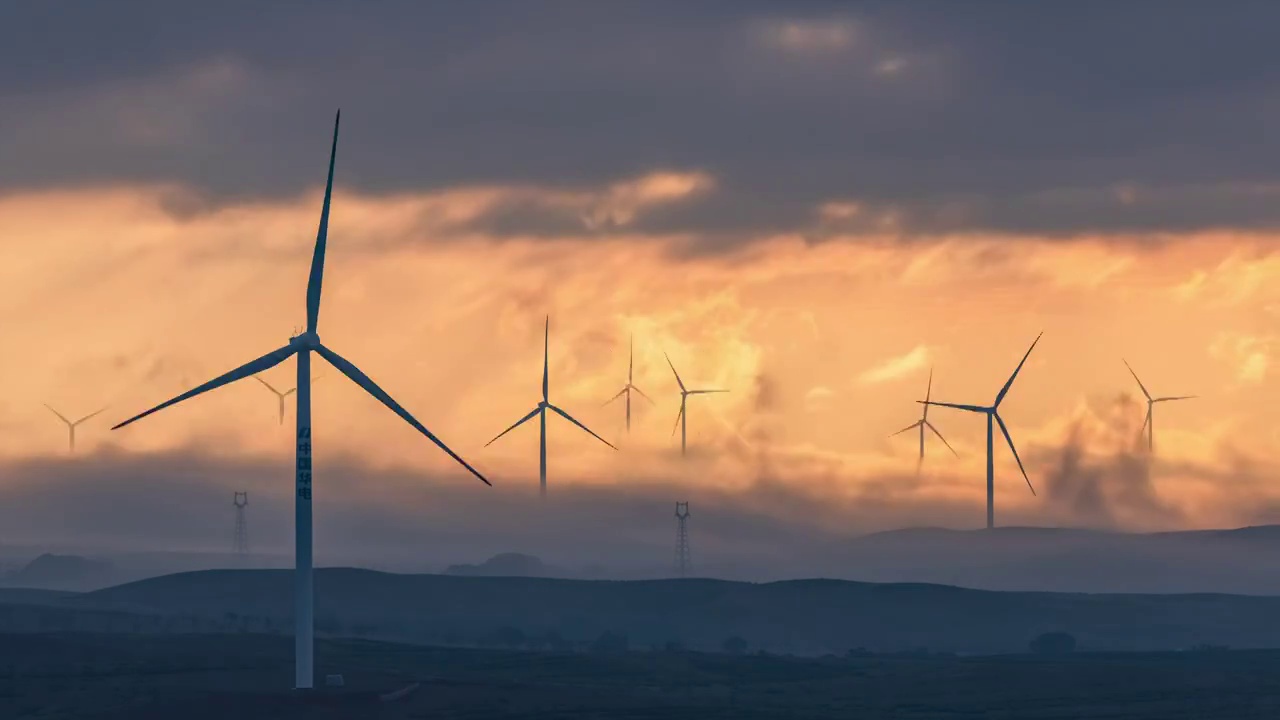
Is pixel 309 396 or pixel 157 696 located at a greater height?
pixel 309 396

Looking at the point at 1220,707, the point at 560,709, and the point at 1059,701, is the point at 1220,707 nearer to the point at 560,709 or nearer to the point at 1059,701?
the point at 1059,701

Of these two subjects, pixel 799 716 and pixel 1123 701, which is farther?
pixel 1123 701

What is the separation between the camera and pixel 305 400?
14488 centimetres

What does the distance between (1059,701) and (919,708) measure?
13966 millimetres

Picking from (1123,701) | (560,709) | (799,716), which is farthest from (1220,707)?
Result: (560,709)

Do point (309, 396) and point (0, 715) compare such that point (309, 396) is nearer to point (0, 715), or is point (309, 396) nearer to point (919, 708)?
point (0, 715)

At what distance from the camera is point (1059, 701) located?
200 m

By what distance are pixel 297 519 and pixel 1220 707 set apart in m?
91.4

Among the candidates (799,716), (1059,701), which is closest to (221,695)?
(799,716)

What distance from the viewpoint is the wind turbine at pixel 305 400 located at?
143 meters

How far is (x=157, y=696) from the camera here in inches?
6762

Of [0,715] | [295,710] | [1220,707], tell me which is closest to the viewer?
[295,710]

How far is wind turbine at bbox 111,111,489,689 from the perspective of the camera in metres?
143

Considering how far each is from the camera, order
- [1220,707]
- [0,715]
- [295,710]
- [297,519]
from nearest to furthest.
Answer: [297,519] < [295,710] < [0,715] < [1220,707]
